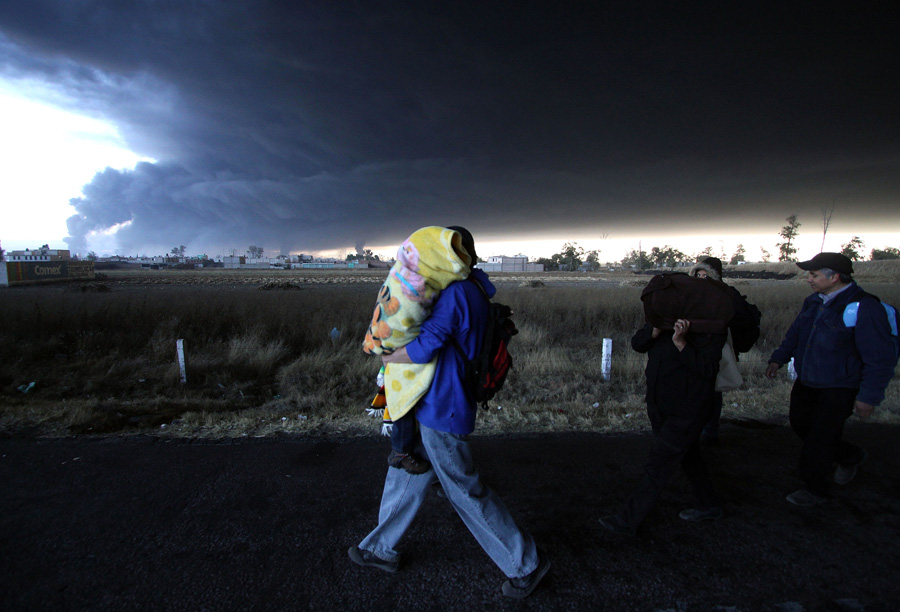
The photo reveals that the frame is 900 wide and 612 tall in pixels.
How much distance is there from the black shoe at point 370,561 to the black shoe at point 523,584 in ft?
1.90

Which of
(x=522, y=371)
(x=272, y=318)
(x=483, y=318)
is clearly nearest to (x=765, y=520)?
(x=483, y=318)

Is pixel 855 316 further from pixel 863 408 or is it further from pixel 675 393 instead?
pixel 675 393

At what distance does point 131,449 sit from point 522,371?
5484 mm

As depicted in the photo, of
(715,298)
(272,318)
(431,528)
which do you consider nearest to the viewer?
(715,298)

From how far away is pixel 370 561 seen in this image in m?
2.34

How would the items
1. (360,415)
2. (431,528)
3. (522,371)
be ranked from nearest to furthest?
(431,528) < (360,415) < (522,371)

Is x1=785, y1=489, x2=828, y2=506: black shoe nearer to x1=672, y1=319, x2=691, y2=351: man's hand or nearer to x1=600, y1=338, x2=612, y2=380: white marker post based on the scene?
x1=672, y1=319, x2=691, y2=351: man's hand

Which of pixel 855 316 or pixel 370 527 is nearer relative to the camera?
pixel 370 527

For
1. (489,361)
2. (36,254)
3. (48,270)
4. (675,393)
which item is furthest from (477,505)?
(36,254)

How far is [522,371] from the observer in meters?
7.56

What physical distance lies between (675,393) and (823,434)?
4.72 feet

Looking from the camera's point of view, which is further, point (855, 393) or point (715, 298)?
point (855, 393)

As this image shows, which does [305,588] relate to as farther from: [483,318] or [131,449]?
[131,449]

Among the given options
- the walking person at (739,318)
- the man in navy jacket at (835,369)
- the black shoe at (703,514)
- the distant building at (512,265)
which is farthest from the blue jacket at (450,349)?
the distant building at (512,265)
